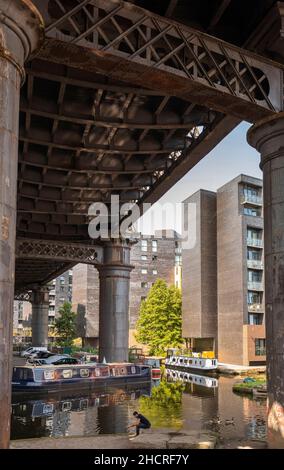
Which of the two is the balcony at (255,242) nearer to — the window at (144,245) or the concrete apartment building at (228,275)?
the concrete apartment building at (228,275)

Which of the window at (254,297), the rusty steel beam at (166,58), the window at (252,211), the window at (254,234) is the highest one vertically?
the window at (252,211)

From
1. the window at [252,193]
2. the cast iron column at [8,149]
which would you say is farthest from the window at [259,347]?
the cast iron column at [8,149]

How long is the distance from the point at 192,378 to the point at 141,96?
37.3 m

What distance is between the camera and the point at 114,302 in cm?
3816

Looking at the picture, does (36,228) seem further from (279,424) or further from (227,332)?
(227,332)

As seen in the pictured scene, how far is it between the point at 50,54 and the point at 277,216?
5.78 meters

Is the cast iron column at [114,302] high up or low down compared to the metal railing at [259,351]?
up

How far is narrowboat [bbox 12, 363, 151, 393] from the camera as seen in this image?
38.4 m

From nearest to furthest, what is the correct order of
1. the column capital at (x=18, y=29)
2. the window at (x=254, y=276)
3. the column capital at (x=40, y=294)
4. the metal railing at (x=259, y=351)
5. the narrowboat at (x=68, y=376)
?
1. the column capital at (x=18, y=29)
2. the narrowboat at (x=68, y=376)
3. the metal railing at (x=259, y=351)
4. the window at (x=254, y=276)
5. the column capital at (x=40, y=294)

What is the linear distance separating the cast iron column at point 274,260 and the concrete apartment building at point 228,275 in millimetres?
53182

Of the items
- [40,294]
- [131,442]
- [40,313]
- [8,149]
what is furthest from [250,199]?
[8,149]

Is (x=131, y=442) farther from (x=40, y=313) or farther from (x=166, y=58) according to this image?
(x=40, y=313)

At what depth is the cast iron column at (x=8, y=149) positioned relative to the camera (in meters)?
8.13

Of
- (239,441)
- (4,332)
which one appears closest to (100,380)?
(239,441)
